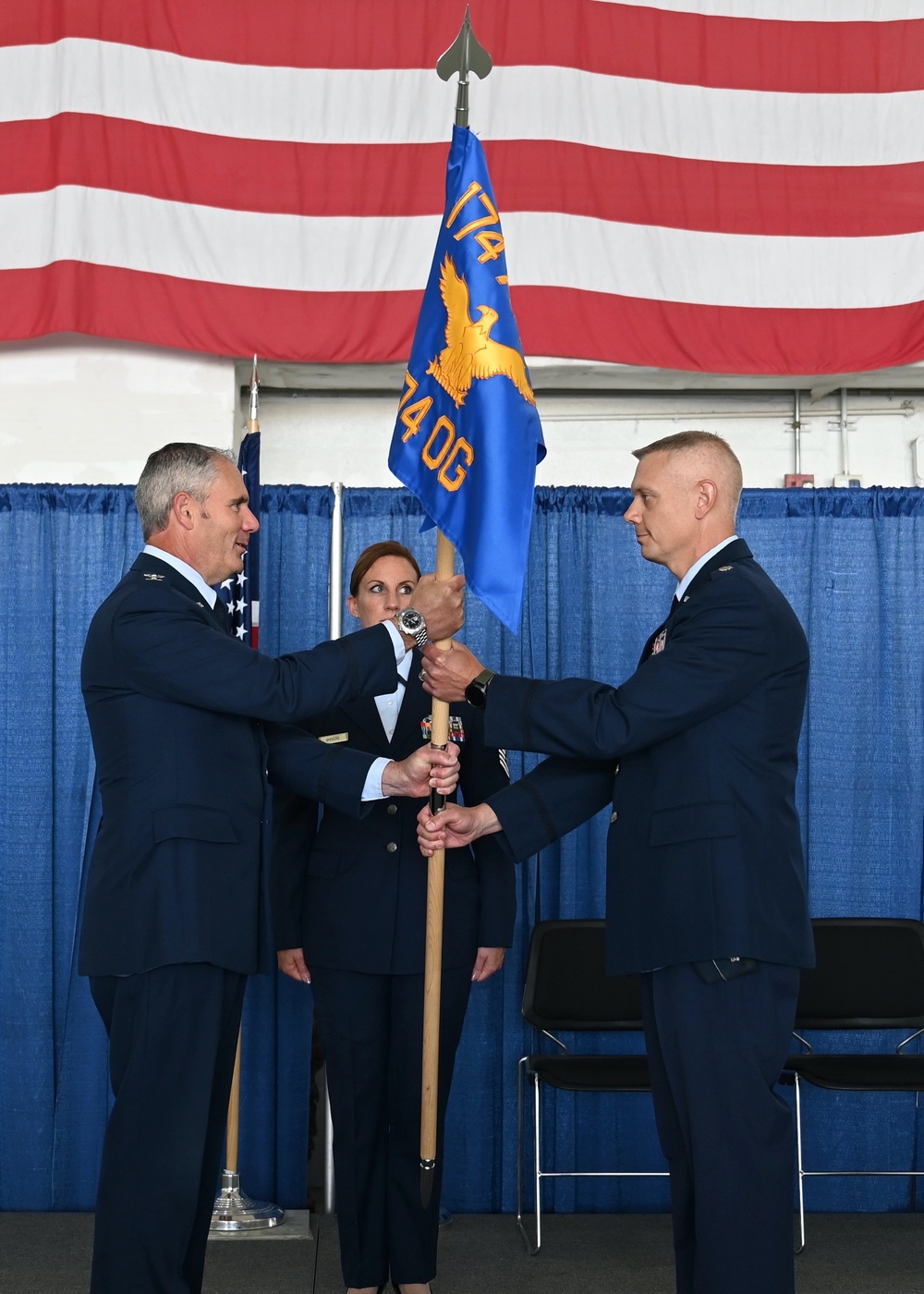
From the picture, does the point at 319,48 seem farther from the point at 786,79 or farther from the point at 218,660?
the point at 218,660

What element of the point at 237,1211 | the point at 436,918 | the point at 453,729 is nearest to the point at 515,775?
the point at 453,729

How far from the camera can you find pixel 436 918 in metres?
3.03

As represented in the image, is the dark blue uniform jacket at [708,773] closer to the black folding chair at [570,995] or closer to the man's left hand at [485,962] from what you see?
the man's left hand at [485,962]

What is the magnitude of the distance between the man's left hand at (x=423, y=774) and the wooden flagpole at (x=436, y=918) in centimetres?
5

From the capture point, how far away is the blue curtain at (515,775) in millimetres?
4449

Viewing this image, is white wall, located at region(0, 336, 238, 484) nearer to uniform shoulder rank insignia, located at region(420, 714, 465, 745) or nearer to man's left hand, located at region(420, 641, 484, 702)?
uniform shoulder rank insignia, located at region(420, 714, 465, 745)

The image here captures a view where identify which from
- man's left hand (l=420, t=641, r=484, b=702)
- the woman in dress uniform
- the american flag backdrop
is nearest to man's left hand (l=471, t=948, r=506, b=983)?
the woman in dress uniform

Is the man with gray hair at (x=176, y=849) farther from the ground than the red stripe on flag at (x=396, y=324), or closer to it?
closer to it

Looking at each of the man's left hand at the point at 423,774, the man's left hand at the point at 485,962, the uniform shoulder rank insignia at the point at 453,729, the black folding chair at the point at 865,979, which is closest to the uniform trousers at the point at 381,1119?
the man's left hand at the point at 485,962

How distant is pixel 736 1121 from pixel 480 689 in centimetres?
108

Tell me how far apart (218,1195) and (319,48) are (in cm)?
424

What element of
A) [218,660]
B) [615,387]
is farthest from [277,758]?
[615,387]

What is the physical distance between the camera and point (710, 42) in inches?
205

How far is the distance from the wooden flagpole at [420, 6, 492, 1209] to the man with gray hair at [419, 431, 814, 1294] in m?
0.27
